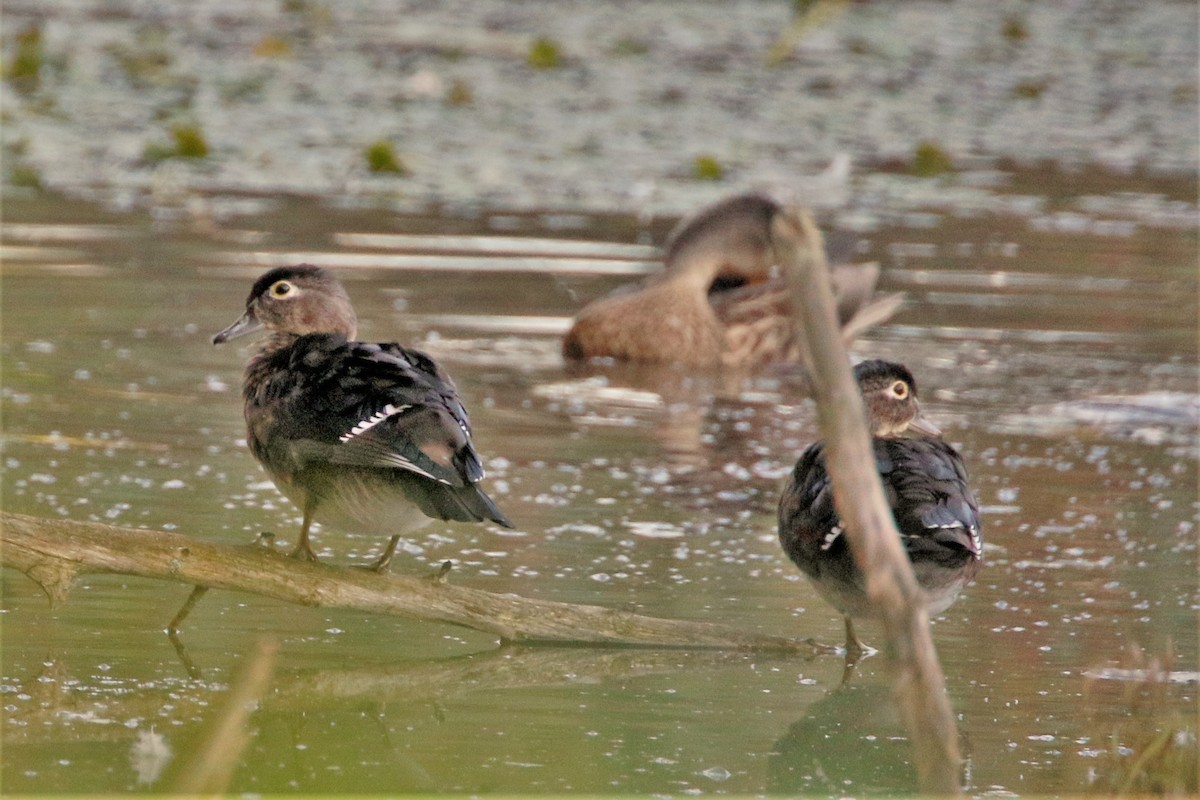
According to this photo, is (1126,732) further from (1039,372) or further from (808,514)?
(1039,372)

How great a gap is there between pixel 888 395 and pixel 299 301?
159cm

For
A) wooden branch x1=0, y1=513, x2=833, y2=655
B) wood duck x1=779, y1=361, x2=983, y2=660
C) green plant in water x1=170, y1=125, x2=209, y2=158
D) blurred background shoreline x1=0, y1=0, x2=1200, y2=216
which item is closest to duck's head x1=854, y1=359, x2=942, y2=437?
wood duck x1=779, y1=361, x2=983, y2=660

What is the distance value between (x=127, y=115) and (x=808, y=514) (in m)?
11.0

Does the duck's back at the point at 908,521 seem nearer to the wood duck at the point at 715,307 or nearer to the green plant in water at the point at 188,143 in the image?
the wood duck at the point at 715,307

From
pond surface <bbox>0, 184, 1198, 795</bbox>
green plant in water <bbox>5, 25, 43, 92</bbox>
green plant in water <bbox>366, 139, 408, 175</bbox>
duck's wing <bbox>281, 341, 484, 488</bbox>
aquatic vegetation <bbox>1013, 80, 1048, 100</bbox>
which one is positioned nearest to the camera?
pond surface <bbox>0, 184, 1198, 795</bbox>

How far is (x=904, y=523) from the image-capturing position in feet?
15.7

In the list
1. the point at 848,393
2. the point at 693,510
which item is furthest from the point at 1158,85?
the point at 848,393

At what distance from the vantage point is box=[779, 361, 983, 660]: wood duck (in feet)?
15.7

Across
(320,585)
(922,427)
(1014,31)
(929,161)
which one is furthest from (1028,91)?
(320,585)

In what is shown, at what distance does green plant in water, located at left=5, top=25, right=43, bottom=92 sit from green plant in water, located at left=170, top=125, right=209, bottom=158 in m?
3.01

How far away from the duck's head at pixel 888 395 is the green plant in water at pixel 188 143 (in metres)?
8.54

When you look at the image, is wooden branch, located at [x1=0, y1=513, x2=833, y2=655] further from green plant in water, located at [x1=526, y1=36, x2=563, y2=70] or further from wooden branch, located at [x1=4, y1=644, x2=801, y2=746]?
green plant in water, located at [x1=526, y1=36, x2=563, y2=70]

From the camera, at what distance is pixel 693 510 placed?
6812mm

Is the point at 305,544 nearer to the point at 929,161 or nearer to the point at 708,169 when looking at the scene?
the point at 708,169
